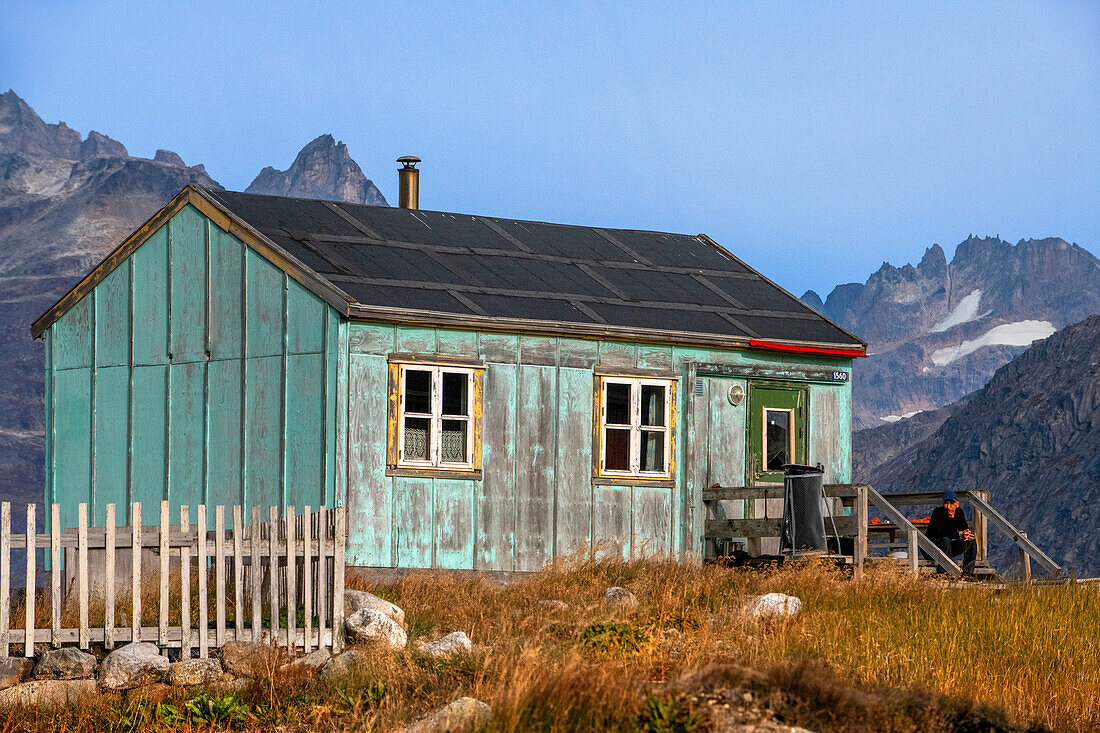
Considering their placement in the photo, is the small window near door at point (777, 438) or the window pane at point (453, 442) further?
the small window near door at point (777, 438)

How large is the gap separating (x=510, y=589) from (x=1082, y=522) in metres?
122

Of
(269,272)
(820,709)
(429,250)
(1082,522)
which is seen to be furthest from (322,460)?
(1082,522)

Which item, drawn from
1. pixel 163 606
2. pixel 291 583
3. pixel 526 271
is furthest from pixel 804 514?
pixel 163 606

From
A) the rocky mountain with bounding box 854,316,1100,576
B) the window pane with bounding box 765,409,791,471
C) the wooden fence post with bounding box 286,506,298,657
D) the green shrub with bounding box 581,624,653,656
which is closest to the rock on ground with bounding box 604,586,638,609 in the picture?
the green shrub with bounding box 581,624,653,656

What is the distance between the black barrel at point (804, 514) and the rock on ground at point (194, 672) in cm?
789

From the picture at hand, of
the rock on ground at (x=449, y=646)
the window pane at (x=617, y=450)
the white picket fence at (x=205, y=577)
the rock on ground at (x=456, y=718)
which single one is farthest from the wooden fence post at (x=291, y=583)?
the window pane at (x=617, y=450)

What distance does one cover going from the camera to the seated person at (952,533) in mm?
18703

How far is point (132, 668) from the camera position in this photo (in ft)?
39.2

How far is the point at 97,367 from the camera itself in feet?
65.8

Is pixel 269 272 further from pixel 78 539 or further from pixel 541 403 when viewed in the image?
pixel 78 539

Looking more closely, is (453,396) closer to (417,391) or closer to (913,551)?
(417,391)

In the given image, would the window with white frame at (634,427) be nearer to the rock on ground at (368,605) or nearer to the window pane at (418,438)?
the window pane at (418,438)

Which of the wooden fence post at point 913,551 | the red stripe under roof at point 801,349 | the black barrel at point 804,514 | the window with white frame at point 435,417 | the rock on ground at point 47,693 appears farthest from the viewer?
the red stripe under roof at point 801,349

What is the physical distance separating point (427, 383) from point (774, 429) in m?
5.16
